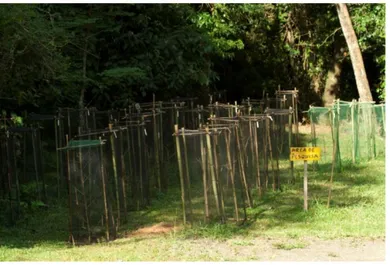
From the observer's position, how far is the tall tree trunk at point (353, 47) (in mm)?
21750

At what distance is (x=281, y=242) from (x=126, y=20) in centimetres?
1107

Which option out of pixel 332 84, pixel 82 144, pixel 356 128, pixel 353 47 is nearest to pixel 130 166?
pixel 82 144

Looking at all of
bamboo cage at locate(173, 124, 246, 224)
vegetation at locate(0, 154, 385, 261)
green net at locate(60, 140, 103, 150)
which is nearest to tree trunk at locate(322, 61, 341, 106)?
vegetation at locate(0, 154, 385, 261)

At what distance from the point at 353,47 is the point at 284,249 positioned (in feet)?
44.7

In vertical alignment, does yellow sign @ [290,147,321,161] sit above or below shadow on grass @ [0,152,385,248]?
above

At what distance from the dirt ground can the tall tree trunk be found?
503 inches

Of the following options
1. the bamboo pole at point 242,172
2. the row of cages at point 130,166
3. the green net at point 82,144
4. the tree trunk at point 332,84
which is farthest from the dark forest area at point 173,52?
the bamboo pole at point 242,172

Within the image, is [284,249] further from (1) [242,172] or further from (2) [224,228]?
(1) [242,172]

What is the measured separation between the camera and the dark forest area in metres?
13.0

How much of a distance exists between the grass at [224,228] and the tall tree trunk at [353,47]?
7991 millimetres

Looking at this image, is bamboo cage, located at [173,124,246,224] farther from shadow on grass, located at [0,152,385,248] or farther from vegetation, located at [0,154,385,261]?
vegetation, located at [0,154,385,261]

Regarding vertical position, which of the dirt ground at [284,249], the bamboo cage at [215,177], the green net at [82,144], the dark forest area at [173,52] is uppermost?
the dark forest area at [173,52]

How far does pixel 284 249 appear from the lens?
9336 millimetres

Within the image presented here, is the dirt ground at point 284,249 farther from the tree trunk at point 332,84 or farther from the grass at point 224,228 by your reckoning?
the tree trunk at point 332,84
